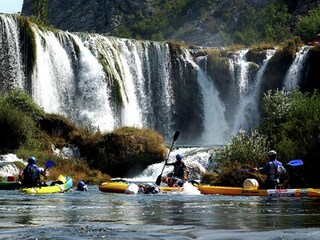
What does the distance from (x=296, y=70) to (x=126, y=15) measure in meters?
73.3

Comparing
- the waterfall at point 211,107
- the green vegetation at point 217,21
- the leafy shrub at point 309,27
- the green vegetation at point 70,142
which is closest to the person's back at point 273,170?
the green vegetation at point 70,142

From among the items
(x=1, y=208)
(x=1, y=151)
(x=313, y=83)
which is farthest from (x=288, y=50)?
(x=1, y=208)

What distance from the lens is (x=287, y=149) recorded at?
3130 centimetres

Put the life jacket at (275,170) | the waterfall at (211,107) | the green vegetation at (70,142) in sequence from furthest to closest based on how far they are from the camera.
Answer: the waterfall at (211,107), the green vegetation at (70,142), the life jacket at (275,170)

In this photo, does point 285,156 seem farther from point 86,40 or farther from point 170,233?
point 86,40

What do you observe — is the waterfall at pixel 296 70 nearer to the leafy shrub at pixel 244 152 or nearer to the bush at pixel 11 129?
the bush at pixel 11 129

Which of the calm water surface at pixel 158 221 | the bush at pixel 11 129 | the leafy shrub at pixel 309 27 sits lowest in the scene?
the calm water surface at pixel 158 221

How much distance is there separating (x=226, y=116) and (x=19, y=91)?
20.6 m

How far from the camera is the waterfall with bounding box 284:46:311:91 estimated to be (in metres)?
Answer: 58.0

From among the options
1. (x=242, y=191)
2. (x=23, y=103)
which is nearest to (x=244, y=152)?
(x=242, y=191)

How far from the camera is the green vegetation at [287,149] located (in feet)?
100

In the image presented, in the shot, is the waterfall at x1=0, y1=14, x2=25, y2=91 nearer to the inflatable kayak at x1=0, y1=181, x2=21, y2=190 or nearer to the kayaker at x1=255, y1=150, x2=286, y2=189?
the inflatable kayak at x1=0, y1=181, x2=21, y2=190

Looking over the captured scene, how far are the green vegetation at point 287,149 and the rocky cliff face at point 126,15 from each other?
75803 mm

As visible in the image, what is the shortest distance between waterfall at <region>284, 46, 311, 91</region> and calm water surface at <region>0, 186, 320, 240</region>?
37.7 metres
